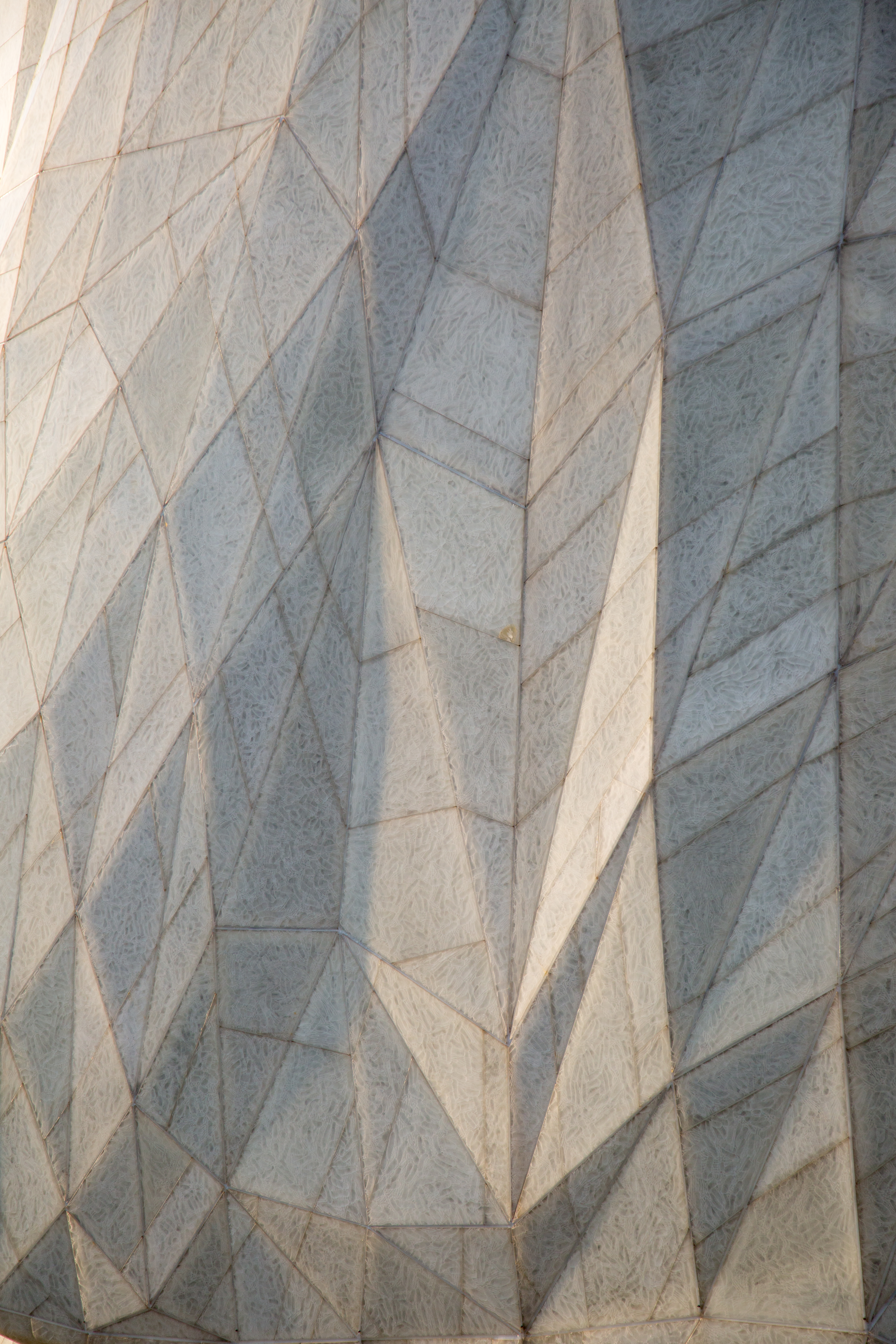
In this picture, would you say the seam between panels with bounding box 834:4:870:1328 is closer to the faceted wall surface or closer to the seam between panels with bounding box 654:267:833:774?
the faceted wall surface

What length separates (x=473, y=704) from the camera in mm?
12516

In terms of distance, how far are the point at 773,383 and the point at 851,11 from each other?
11.3 ft

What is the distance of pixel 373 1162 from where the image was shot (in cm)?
1276

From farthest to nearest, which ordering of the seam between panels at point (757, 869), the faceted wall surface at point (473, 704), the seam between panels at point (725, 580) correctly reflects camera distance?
the seam between panels at point (757, 869), the faceted wall surface at point (473, 704), the seam between panels at point (725, 580)

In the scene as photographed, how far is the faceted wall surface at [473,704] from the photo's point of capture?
11266 mm

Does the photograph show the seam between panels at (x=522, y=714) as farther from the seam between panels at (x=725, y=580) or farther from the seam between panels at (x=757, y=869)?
the seam between panels at (x=757, y=869)

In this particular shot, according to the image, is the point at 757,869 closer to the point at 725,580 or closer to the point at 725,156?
the point at 725,580

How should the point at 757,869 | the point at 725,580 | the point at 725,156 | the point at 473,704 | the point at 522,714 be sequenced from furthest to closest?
the point at 473,704, the point at 522,714, the point at 757,869, the point at 725,580, the point at 725,156

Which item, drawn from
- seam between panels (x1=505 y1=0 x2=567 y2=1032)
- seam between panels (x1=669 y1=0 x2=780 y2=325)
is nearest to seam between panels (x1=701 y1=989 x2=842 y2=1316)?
seam between panels (x1=505 y1=0 x2=567 y2=1032)

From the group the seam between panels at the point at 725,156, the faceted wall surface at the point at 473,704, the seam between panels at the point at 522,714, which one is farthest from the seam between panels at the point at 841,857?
the seam between panels at the point at 522,714

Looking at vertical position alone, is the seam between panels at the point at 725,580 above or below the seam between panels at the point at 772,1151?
above

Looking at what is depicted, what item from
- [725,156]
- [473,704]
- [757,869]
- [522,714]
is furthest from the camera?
[473,704]

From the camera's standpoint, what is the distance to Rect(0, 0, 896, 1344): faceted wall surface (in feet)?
37.0

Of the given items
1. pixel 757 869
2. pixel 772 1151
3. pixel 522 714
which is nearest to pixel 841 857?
pixel 757 869
